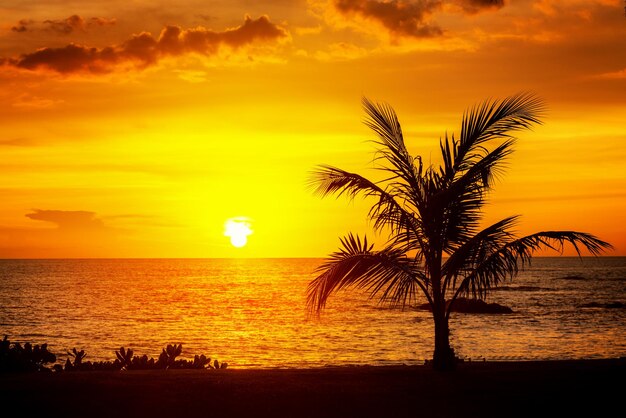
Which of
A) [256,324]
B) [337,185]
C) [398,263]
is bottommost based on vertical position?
[256,324]

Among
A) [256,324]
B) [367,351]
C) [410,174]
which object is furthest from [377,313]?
[410,174]

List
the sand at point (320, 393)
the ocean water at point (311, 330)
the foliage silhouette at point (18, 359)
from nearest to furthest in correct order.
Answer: the sand at point (320, 393) < the foliage silhouette at point (18, 359) < the ocean water at point (311, 330)

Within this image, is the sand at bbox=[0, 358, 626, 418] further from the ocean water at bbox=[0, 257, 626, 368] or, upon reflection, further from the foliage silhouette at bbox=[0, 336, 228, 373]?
the ocean water at bbox=[0, 257, 626, 368]

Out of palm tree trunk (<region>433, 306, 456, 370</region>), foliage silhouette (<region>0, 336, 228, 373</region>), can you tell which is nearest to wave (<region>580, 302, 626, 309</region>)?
foliage silhouette (<region>0, 336, 228, 373</region>)

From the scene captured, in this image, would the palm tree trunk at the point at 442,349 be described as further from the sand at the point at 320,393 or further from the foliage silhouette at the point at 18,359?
the foliage silhouette at the point at 18,359

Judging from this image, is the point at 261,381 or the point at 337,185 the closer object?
the point at 261,381

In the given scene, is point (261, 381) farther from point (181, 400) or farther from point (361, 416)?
point (361, 416)

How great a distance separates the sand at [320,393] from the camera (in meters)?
10.4

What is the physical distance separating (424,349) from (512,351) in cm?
405

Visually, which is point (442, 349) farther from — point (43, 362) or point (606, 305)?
point (606, 305)

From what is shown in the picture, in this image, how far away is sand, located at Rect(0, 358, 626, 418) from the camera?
34.2 ft

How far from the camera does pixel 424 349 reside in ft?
113

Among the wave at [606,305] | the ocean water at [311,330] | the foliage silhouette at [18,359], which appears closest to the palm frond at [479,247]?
the foliage silhouette at [18,359]

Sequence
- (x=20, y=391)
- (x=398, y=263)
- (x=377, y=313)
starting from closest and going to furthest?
1. (x=20, y=391)
2. (x=398, y=263)
3. (x=377, y=313)
